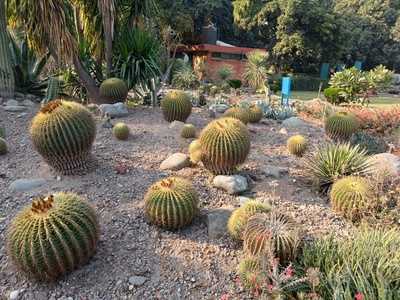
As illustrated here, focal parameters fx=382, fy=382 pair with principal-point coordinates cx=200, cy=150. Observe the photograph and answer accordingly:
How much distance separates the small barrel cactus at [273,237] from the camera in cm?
339

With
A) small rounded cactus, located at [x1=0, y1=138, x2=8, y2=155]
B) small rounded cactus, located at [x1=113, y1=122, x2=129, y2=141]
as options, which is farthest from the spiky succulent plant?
small rounded cactus, located at [x1=0, y1=138, x2=8, y2=155]

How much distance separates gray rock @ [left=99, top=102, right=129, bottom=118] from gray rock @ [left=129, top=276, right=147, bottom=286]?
4695 mm

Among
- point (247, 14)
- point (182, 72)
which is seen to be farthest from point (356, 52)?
point (182, 72)

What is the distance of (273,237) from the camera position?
3.40 metres

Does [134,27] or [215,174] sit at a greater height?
[134,27]

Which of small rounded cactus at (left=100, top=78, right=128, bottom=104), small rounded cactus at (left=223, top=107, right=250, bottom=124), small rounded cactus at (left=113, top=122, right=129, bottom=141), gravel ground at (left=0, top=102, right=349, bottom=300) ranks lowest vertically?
gravel ground at (left=0, top=102, right=349, bottom=300)

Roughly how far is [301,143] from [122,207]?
3228mm

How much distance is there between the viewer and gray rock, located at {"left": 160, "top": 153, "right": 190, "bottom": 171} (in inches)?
213

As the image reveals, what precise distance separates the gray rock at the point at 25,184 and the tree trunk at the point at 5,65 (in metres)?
4.67

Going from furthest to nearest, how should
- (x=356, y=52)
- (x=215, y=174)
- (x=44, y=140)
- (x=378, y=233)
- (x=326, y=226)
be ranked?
(x=356, y=52), (x=215, y=174), (x=44, y=140), (x=326, y=226), (x=378, y=233)

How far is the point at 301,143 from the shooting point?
625 cm

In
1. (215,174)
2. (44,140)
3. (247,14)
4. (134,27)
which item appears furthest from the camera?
(247,14)

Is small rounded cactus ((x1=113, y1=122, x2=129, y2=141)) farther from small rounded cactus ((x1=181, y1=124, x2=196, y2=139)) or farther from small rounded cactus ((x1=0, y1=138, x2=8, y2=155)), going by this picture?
small rounded cactus ((x1=0, y1=138, x2=8, y2=155))

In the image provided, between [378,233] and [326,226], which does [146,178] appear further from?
[378,233]
